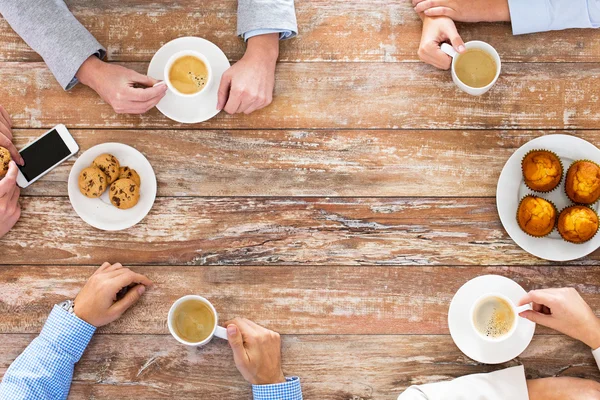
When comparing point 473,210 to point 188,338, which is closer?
point 188,338

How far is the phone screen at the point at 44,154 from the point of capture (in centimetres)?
167

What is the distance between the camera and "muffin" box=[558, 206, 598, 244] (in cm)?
151

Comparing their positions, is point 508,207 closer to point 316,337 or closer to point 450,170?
point 450,170

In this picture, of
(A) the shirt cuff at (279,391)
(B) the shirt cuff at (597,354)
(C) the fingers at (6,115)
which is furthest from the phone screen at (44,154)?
(B) the shirt cuff at (597,354)

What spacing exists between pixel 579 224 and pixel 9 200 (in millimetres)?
1563

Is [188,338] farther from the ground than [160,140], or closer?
closer

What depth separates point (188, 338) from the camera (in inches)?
61.2

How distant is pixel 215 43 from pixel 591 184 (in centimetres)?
113

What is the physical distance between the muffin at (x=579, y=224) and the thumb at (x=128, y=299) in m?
1.18

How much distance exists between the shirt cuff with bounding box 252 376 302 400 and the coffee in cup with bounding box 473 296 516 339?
523mm

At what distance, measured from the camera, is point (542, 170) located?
1.53 metres

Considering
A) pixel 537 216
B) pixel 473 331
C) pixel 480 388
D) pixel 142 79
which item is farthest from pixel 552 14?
pixel 142 79

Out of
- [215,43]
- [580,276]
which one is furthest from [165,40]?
[580,276]

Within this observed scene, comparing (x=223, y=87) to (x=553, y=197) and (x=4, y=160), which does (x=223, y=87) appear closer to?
(x=4, y=160)
